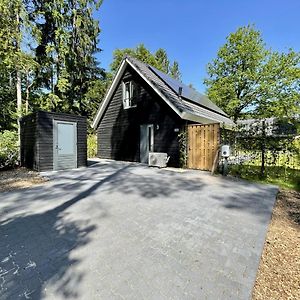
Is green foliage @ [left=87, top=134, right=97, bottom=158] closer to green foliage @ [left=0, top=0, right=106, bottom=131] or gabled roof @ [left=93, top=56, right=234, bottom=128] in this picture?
gabled roof @ [left=93, top=56, right=234, bottom=128]

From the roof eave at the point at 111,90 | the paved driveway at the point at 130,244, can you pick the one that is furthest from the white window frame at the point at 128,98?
the paved driveway at the point at 130,244

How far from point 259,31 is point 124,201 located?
25.8m

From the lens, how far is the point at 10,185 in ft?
21.2

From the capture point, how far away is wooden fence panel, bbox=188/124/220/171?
29.0ft

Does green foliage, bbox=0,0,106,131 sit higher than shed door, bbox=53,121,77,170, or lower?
higher

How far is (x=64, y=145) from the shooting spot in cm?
943

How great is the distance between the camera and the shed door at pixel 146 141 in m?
11.9

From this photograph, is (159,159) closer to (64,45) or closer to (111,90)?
(111,90)

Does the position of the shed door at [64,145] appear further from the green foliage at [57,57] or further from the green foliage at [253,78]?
the green foliage at [253,78]

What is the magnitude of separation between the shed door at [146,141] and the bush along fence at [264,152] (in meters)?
4.84

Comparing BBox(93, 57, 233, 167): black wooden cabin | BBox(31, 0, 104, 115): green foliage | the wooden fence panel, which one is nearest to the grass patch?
the wooden fence panel

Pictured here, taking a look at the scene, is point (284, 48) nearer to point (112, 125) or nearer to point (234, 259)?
point (112, 125)

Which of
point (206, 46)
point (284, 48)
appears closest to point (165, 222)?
point (284, 48)

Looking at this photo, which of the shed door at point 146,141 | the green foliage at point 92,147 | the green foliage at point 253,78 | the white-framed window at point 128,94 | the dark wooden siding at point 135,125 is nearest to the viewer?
the dark wooden siding at point 135,125
